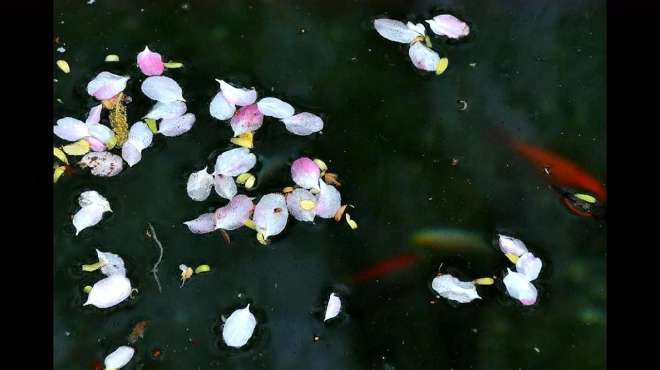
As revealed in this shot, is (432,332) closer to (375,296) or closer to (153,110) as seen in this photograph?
(375,296)

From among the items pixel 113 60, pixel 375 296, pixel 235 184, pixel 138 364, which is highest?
pixel 113 60

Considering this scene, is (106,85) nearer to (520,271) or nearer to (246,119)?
(246,119)

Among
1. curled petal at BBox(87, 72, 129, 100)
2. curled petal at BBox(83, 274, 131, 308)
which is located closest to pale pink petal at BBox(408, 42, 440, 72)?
curled petal at BBox(87, 72, 129, 100)

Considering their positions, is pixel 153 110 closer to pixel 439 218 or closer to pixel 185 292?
pixel 185 292

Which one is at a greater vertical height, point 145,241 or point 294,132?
point 294,132

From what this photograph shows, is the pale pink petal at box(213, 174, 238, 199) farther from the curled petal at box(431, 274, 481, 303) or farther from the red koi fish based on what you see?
the curled petal at box(431, 274, 481, 303)

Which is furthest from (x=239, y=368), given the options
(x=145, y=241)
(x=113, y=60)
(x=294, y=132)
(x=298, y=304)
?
(x=113, y=60)

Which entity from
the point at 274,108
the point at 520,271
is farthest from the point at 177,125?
the point at 520,271
